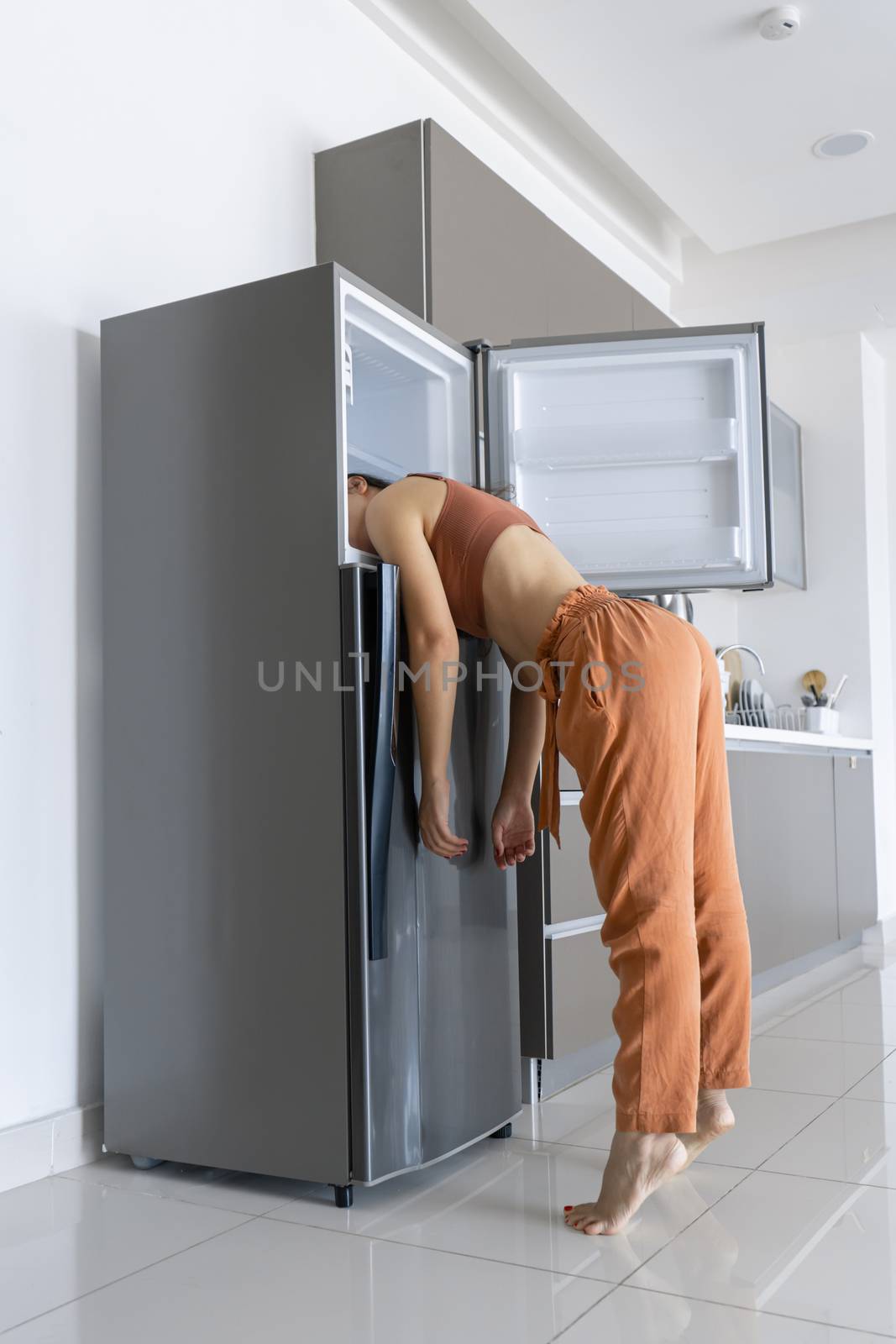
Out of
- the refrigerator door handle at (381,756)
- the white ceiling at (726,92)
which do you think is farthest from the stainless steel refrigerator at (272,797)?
the white ceiling at (726,92)

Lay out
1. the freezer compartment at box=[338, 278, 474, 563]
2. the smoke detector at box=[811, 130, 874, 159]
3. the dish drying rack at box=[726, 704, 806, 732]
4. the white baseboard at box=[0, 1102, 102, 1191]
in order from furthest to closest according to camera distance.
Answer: the dish drying rack at box=[726, 704, 806, 732] → the smoke detector at box=[811, 130, 874, 159] → the freezer compartment at box=[338, 278, 474, 563] → the white baseboard at box=[0, 1102, 102, 1191]

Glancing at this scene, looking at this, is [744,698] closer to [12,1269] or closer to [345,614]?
[345,614]

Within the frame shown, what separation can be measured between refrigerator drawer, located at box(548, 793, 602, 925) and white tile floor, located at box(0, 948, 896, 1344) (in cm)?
42

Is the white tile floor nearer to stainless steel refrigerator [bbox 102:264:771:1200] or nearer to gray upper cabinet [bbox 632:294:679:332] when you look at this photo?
stainless steel refrigerator [bbox 102:264:771:1200]

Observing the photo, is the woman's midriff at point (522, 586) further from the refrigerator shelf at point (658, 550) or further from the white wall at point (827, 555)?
the white wall at point (827, 555)

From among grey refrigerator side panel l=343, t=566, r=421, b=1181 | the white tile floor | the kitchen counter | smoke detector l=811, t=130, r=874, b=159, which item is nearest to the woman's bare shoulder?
grey refrigerator side panel l=343, t=566, r=421, b=1181

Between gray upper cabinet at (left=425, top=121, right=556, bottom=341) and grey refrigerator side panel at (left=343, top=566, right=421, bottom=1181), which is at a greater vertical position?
gray upper cabinet at (left=425, top=121, right=556, bottom=341)

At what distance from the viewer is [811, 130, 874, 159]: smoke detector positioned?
11.9 feet

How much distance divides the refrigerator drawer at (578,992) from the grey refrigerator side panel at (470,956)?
0.77ft

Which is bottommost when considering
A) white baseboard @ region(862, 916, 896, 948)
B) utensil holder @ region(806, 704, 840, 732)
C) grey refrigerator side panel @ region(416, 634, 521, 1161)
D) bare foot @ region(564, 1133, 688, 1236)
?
white baseboard @ region(862, 916, 896, 948)

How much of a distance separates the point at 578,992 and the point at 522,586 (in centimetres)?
101

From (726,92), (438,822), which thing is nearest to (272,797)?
(438,822)

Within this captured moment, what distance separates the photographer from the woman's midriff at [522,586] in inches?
73.0

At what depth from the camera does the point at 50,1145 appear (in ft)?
6.45
